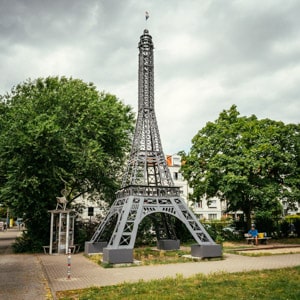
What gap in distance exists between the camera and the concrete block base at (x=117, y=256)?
14219 millimetres

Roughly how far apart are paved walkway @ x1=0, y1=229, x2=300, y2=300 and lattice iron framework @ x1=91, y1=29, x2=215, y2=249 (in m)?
1.93

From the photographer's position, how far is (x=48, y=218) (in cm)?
2130

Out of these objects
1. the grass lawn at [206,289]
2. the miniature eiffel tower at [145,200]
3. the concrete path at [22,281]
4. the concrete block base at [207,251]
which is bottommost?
the concrete path at [22,281]

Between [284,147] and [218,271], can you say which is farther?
[284,147]

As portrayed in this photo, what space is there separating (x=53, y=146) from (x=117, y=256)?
8.12 metres

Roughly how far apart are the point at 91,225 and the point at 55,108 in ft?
31.8

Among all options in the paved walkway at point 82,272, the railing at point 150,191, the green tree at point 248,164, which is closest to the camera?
the paved walkway at point 82,272

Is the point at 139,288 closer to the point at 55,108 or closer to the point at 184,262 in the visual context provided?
the point at 184,262

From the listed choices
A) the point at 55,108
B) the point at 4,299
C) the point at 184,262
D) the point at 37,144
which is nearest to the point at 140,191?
the point at 184,262

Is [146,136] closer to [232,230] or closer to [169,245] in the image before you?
[169,245]

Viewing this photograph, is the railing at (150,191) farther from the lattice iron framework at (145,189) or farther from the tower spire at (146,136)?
the tower spire at (146,136)

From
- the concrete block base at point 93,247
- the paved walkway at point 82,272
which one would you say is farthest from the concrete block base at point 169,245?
the paved walkway at point 82,272

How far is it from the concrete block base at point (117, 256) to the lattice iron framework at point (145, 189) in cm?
30

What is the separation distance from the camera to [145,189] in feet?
58.3
